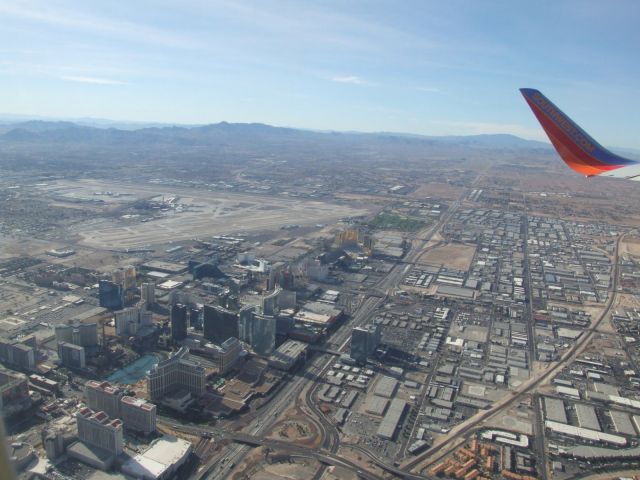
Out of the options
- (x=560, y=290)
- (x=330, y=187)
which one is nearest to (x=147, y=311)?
(x=560, y=290)

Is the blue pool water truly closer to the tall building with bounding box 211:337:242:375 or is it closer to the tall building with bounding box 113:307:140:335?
the tall building with bounding box 113:307:140:335

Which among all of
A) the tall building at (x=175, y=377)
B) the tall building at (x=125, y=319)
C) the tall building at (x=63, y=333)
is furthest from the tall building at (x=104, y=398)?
the tall building at (x=125, y=319)

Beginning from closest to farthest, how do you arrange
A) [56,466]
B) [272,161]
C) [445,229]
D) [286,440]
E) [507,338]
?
[56,466]
[286,440]
[507,338]
[445,229]
[272,161]

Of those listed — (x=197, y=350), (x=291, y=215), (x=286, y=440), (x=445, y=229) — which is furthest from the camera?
(x=291, y=215)

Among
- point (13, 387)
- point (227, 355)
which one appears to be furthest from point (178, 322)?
point (13, 387)

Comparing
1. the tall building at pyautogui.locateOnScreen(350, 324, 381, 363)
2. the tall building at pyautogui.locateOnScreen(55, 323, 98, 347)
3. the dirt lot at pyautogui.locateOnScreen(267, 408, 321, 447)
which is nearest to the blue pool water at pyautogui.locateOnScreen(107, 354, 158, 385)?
the tall building at pyautogui.locateOnScreen(55, 323, 98, 347)

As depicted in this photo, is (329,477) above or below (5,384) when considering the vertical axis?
below

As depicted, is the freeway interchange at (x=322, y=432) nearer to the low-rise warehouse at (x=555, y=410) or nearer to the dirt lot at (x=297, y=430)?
the dirt lot at (x=297, y=430)

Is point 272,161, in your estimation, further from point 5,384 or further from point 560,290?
point 5,384
